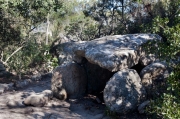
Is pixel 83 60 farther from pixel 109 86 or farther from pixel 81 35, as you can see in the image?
pixel 81 35

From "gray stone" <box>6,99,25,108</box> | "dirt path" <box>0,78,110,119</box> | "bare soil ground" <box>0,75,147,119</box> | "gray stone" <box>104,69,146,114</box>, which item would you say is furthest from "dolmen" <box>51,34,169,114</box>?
"gray stone" <box>6,99,25,108</box>

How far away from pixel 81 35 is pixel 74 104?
1448 cm

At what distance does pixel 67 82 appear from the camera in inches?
327

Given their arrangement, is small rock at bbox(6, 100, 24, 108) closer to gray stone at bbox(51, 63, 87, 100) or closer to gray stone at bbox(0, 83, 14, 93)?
gray stone at bbox(51, 63, 87, 100)

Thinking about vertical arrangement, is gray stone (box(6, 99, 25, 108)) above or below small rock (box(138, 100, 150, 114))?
below

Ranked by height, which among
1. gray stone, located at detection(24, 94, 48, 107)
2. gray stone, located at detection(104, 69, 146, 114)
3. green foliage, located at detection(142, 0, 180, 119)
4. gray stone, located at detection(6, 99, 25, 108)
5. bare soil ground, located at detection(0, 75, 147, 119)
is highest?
green foliage, located at detection(142, 0, 180, 119)

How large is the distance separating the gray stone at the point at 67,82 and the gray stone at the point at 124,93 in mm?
1911

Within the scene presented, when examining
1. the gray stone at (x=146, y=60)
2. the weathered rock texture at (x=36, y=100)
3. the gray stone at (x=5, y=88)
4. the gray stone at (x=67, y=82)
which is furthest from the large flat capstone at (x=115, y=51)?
the gray stone at (x=5, y=88)

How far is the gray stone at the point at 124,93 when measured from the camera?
21.1 ft

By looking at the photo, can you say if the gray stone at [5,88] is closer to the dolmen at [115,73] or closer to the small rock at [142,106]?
the dolmen at [115,73]

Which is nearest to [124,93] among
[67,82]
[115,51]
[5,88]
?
[115,51]

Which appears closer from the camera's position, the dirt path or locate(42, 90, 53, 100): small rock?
the dirt path

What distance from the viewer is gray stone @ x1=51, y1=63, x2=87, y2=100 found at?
8.19 metres

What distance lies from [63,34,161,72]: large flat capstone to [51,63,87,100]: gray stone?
662 mm
